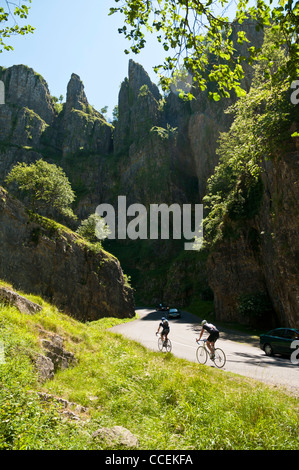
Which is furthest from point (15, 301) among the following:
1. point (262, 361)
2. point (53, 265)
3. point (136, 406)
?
point (53, 265)

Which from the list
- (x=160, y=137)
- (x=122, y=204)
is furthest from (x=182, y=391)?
(x=160, y=137)

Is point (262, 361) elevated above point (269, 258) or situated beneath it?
situated beneath

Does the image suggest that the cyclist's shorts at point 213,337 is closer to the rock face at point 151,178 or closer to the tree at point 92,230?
the rock face at point 151,178

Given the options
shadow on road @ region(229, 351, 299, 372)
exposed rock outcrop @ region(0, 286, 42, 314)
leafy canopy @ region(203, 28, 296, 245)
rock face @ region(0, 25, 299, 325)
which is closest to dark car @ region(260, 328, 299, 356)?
shadow on road @ region(229, 351, 299, 372)

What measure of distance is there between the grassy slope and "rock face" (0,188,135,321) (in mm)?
11937

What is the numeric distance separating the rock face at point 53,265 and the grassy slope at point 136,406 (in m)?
11.9

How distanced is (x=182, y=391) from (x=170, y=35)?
797cm

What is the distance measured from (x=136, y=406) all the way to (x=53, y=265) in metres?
17.8

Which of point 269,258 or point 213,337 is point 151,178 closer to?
point 269,258

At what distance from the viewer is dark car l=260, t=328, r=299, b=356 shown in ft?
41.9

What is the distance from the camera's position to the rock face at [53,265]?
18984 mm

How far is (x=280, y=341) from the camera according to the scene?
13164mm

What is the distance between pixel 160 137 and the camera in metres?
82.1

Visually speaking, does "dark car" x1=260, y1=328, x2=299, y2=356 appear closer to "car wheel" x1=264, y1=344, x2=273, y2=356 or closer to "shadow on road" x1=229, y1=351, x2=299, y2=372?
"car wheel" x1=264, y1=344, x2=273, y2=356
